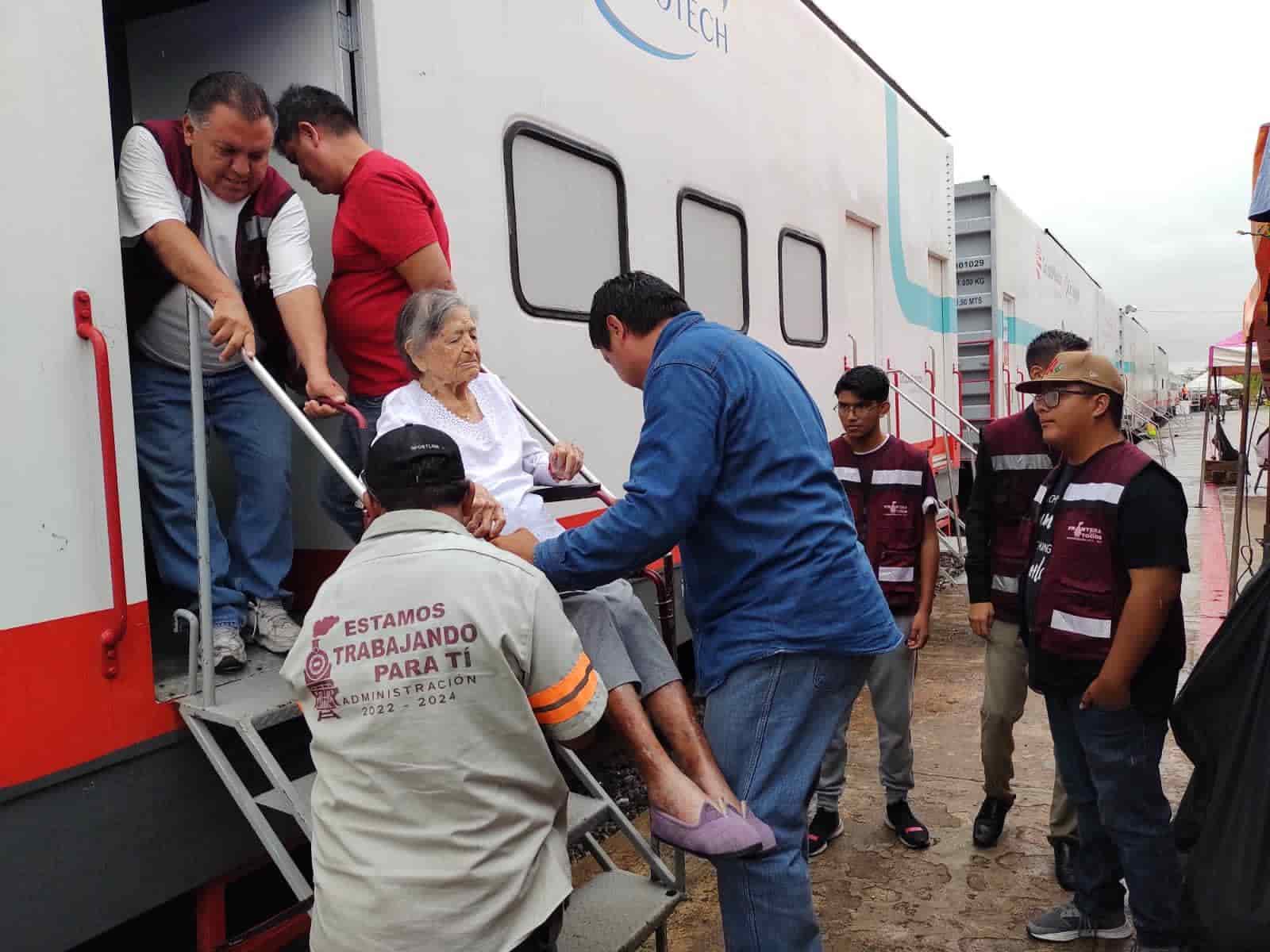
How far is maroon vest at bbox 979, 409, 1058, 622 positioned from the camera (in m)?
Answer: 3.29

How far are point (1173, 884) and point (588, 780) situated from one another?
1.48m

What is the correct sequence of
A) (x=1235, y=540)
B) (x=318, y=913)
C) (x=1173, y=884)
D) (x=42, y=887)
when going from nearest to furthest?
(x=318, y=913)
(x=42, y=887)
(x=1173, y=884)
(x=1235, y=540)

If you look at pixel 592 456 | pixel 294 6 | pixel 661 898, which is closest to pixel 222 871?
pixel 661 898

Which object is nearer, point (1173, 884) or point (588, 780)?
point (588, 780)

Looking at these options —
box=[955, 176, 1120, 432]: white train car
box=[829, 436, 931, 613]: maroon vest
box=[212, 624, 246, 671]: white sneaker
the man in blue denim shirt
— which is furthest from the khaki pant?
box=[955, 176, 1120, 432]: white train car

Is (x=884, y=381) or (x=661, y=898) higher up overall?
(x=884, y=381)

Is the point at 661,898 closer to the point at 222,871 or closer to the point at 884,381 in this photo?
the point at 222,871

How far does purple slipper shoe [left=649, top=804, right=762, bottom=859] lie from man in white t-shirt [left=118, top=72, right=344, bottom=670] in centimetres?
107

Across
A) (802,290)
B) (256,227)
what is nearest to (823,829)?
(256,227)

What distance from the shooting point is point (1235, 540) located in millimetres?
5203

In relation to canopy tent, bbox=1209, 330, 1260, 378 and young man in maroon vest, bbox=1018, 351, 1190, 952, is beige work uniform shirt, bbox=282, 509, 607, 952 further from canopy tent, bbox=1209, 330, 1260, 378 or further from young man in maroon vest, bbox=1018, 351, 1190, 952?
canopy tent, bbox=1209, 330, 1260, 378

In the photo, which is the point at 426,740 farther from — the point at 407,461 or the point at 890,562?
the point at 890,562

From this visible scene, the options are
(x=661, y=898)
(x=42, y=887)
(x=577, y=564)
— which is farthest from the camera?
(x=661, y=898)

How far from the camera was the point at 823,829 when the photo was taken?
11.4 ft
